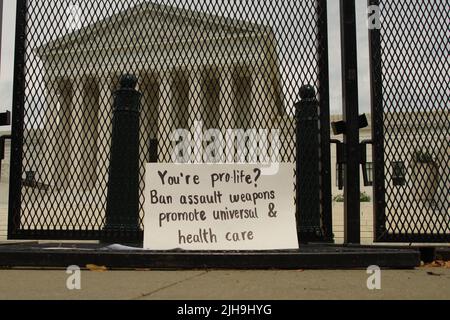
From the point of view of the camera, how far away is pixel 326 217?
404 centimetres

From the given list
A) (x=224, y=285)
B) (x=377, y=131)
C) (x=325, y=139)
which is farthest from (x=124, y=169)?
(x=377, y=131)

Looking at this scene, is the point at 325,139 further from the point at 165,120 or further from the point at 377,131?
the point at 165,120

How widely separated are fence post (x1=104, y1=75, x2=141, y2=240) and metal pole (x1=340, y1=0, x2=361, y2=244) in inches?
60.8

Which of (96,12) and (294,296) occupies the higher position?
(96,12)

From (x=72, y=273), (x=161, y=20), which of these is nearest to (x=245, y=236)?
(x=72, y=273)

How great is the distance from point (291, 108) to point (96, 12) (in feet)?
5.91

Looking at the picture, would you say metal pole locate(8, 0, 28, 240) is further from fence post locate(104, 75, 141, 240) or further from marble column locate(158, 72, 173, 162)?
marble column locate(158, 72, 173, 162)

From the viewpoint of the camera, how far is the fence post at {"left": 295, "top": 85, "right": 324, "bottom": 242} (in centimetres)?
405

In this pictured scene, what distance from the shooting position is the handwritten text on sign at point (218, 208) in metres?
3.55

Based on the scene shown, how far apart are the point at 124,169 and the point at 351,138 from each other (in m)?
1.69

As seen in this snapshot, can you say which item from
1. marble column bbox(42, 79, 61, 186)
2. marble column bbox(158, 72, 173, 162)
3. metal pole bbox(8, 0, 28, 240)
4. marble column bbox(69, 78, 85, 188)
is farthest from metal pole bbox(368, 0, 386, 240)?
metal pole bbox(8, 0, 28, 240)

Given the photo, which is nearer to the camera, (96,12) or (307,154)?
(307,154)

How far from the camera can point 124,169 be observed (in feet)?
13.4
